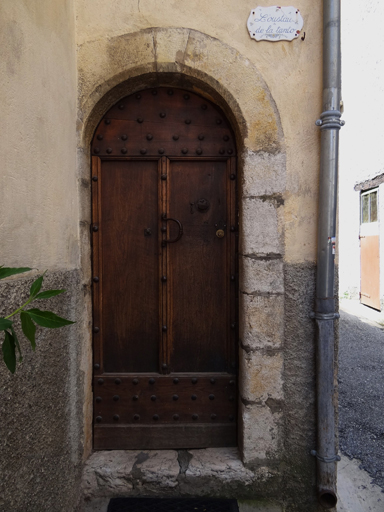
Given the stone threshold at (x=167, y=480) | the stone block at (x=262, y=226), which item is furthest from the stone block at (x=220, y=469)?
the stone block at (x=262, y=226)

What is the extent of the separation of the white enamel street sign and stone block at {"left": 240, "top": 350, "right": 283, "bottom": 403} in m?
1.77

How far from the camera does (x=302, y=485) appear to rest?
2174 millimetres

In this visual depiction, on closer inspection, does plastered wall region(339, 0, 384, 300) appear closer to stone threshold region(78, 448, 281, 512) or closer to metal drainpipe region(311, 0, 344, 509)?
metal drainpipe region(311, 0, 344, 509)

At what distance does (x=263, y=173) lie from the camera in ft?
7.10

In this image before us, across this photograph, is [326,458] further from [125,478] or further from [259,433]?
[125,478]

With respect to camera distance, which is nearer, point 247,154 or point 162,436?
point 247,154

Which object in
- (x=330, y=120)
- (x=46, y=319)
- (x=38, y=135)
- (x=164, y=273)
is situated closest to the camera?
(x=46, y=319)

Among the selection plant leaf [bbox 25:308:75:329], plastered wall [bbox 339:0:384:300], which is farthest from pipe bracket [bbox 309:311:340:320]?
plastered wall [bbox 339:0:384:300]

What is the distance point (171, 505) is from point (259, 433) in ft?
2.02

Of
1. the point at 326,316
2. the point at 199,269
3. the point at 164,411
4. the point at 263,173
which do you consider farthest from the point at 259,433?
the point at 263,173

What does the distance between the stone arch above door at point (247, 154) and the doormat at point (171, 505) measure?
0.27 m

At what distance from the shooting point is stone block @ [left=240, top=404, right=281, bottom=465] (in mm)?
2186

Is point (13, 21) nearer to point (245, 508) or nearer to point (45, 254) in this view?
point (45, 254)

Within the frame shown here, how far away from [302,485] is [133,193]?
6.37 feet
